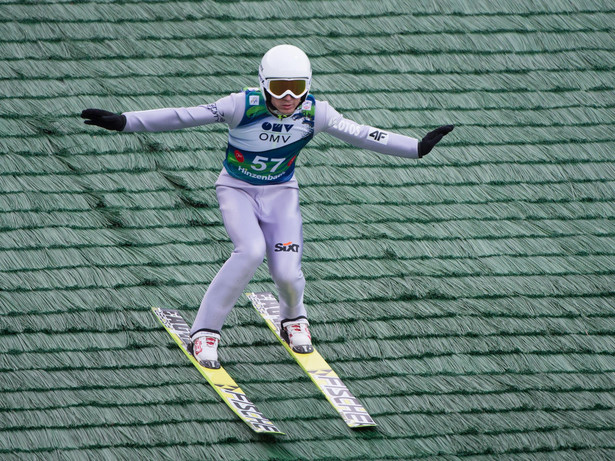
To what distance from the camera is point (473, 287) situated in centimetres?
585

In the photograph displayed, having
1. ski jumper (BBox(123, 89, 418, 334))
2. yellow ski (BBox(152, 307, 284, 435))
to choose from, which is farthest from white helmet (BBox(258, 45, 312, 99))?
yellow ski (BBox(152, 307, 284, 435))

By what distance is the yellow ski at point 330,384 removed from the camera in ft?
16.3

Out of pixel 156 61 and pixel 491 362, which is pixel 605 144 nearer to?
pixel 491 362

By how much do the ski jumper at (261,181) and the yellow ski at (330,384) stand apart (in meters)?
0.22

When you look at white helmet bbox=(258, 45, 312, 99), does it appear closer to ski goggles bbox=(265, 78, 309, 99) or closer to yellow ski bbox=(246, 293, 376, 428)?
ski goggles bbox=(265, 78, 309, 99)

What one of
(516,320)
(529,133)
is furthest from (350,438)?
(529,133)

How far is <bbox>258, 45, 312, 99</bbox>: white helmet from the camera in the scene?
4902mm

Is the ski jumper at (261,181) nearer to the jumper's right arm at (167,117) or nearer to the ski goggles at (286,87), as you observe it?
the jumper's right arm at (167,117)

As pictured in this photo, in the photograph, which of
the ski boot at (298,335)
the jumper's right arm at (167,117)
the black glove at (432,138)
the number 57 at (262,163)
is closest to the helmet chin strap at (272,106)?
the jumper's right arm at (167,117)

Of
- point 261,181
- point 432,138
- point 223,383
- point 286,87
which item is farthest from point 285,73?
point 223,383

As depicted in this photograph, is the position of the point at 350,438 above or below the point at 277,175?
below

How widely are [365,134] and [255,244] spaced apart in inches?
32.3

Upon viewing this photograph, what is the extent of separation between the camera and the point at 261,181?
5289mm

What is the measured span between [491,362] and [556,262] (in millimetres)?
949
